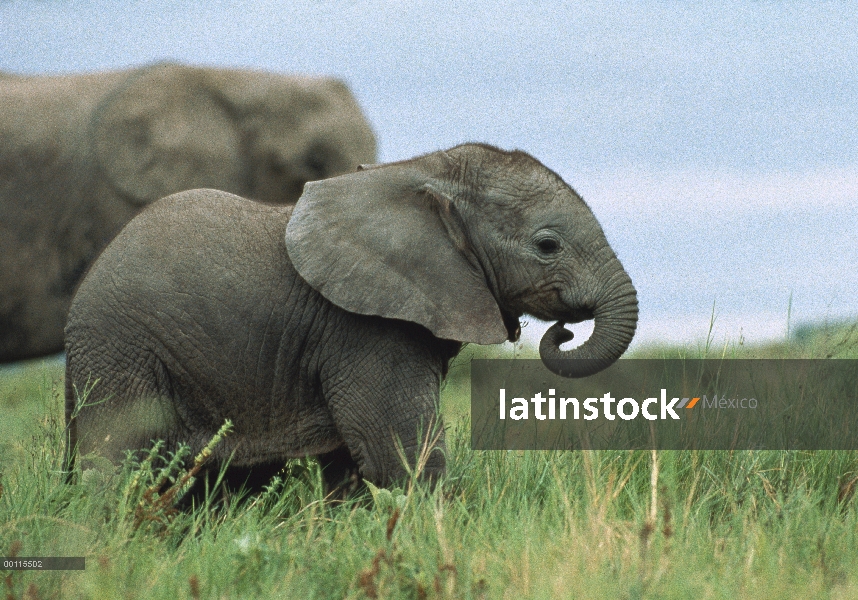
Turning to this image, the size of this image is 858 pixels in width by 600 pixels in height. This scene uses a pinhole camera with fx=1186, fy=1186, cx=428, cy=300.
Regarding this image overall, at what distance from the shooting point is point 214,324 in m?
5.25

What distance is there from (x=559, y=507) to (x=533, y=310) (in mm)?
992

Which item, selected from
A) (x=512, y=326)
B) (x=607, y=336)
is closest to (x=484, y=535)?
(x=607, y=336)

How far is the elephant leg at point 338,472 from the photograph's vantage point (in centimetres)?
573

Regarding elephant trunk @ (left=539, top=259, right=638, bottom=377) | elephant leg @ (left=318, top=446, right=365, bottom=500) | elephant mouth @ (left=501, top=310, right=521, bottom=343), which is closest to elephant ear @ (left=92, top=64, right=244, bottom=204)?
elephant leg @ (left=318, top=446, right=365, bottom=500)

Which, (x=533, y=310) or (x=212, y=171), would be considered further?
(x=212, y=171)

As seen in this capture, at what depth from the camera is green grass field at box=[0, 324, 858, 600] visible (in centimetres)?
383

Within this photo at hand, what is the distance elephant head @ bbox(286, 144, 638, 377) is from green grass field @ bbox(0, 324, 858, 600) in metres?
0.67

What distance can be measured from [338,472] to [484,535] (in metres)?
1.45

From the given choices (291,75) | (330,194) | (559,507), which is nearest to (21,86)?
(291,75)

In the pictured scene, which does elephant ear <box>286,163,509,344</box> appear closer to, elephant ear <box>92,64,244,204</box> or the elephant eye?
the elephant eye

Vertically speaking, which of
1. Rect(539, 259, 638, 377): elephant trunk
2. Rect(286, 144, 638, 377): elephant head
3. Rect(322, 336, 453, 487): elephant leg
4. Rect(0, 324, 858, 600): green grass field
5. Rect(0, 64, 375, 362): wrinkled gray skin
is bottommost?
Rect(0, 324, 858, 600): green grass field

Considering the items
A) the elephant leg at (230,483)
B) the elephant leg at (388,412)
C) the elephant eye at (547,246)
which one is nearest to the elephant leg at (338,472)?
the elephant leg at (230,483)

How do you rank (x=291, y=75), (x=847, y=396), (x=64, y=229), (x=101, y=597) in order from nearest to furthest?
(x=101, y=597), (x=847, y=396), (x=64, y=229), (x=291, y=75)

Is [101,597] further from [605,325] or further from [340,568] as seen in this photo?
[605,325]
